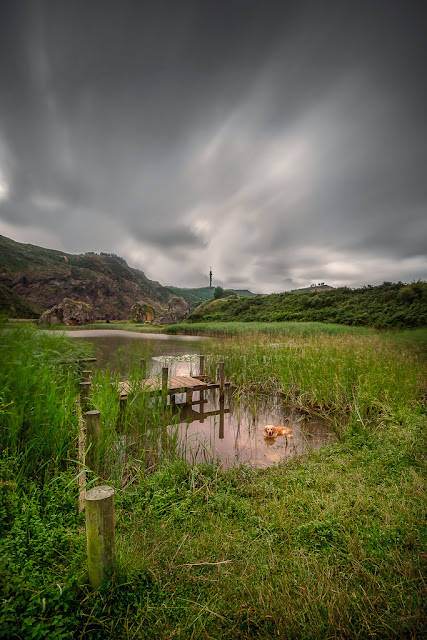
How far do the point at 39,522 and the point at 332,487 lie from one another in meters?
3.08

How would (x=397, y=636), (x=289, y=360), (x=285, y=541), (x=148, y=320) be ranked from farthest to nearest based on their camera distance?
(x=148, y=320) → (x=289, y=360) → (x=285, y=541) → (x=397, y=636)

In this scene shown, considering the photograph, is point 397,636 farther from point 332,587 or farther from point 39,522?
point 39,522

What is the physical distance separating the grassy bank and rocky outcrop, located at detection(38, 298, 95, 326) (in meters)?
31.6

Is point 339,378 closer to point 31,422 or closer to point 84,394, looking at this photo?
point 84,394

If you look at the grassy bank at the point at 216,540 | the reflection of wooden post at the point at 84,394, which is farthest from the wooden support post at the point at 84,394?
the grassy bank at the point at 216,540

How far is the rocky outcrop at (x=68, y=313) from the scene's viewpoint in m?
32.0

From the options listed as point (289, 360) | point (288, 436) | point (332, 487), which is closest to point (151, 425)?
point (288, 436)

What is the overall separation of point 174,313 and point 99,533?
52.5 m

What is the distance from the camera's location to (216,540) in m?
2.34

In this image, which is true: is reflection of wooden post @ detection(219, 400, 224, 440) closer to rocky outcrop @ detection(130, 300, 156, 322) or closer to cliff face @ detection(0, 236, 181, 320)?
cliff face @ detection(0, 236, 181, 320)

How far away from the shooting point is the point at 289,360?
28.3ft

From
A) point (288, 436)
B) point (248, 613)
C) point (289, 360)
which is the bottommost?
point (288, 436)

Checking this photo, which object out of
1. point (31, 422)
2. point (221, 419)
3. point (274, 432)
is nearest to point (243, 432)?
point (274, 432)

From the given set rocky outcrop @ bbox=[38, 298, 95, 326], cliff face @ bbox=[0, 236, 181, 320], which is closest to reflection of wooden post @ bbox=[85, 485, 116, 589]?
cliff face @ bbox=[0, 236, 181, 320]
